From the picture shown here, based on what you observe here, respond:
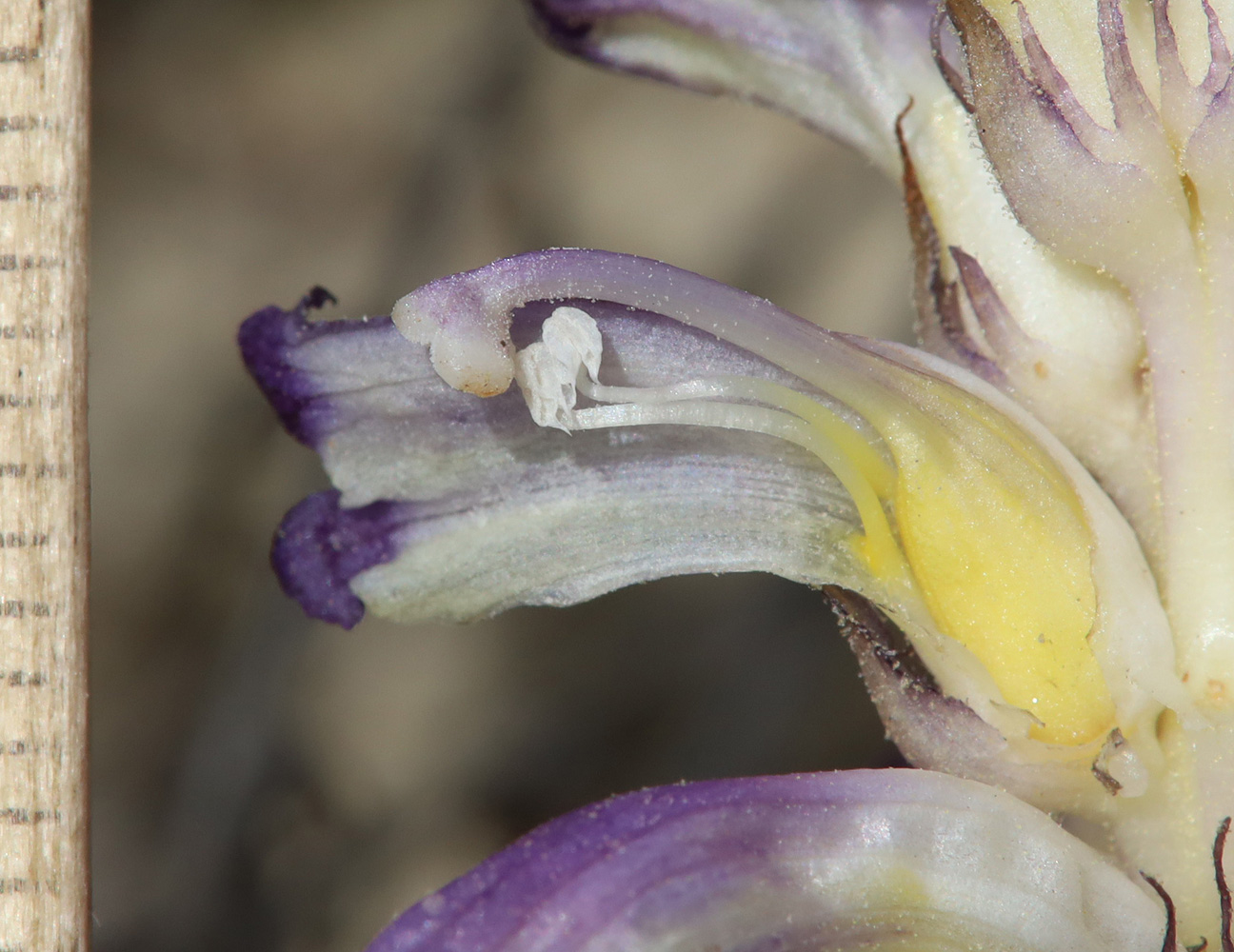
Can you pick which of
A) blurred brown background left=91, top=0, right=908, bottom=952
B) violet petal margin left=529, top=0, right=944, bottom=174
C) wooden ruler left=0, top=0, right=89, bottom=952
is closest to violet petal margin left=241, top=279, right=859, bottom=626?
wooden ruler left=0, top=0, right=89, bottom=952

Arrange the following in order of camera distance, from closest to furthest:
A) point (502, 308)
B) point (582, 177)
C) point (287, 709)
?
point (502, 308)
point (287, 709)
point (582, 177)

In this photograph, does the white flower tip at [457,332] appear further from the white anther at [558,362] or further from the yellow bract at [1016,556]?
the yellow bract at [1016,556]

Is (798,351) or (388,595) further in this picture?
(388,595)

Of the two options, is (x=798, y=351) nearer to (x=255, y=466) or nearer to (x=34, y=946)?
(x=34, y=946)

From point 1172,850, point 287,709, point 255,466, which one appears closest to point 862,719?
point 287,709

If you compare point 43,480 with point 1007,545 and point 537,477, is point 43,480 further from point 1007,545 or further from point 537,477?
point 1007,545

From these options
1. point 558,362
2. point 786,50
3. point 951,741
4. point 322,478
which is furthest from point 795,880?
point 322,478
